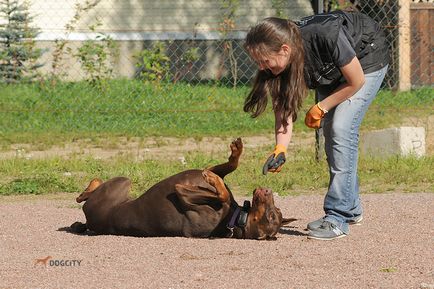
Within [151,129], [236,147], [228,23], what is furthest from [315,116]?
[228,23]

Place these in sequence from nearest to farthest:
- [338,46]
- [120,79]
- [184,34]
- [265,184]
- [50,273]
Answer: [50,273] → [338,46] → [265,184] → [120,79] → [184,34]

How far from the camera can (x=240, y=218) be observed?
718cm

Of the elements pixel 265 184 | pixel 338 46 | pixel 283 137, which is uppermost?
pixel 338 46

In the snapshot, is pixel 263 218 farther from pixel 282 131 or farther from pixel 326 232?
pixel 282 131

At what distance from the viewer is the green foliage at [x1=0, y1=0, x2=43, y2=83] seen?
1622 centimetres

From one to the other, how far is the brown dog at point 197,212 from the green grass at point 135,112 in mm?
6296

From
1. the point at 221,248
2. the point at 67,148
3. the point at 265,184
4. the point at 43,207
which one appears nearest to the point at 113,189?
the point at 221,248

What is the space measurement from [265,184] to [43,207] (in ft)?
7.83

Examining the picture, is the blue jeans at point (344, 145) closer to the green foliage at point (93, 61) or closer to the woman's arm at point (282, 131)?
the woman's arm at point (282, 131)

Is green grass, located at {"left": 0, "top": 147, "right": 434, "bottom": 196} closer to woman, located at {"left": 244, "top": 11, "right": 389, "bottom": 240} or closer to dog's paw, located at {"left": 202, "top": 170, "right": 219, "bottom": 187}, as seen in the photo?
woman, located at {"left": 244, "top": 11, "right": 389, "bottom": 240}

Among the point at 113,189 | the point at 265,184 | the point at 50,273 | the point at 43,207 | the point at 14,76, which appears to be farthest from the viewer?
the point at 14,76

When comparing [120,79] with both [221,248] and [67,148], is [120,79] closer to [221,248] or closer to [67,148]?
[67,148]

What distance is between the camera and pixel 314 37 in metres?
6.93

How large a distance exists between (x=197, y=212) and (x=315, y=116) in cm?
109
